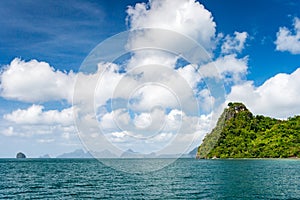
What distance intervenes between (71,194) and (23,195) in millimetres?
7897

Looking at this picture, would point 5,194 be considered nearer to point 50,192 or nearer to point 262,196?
point 50,192

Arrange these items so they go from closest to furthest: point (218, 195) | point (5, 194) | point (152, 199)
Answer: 1. point (152, 199)
2. point (218, 195)
3. point (5, 194)

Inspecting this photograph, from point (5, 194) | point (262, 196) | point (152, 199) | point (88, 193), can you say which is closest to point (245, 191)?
point (262, 196)

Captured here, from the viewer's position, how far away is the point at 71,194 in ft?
173

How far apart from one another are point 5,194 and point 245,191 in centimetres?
4088

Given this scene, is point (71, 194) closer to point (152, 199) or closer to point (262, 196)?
point (152, 199)

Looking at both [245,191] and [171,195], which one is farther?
Answer: [245,191]

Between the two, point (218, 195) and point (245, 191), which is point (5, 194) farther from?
point (245, 191)

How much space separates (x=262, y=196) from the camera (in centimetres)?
4947

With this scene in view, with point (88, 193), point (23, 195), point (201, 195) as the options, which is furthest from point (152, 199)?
point (23, 195)

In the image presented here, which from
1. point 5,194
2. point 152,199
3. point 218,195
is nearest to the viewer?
point 152,199

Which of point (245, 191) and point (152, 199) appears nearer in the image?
point (152, 199)

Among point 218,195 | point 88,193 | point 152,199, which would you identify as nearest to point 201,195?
point 218,195

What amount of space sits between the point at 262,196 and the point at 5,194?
42.3 meters
